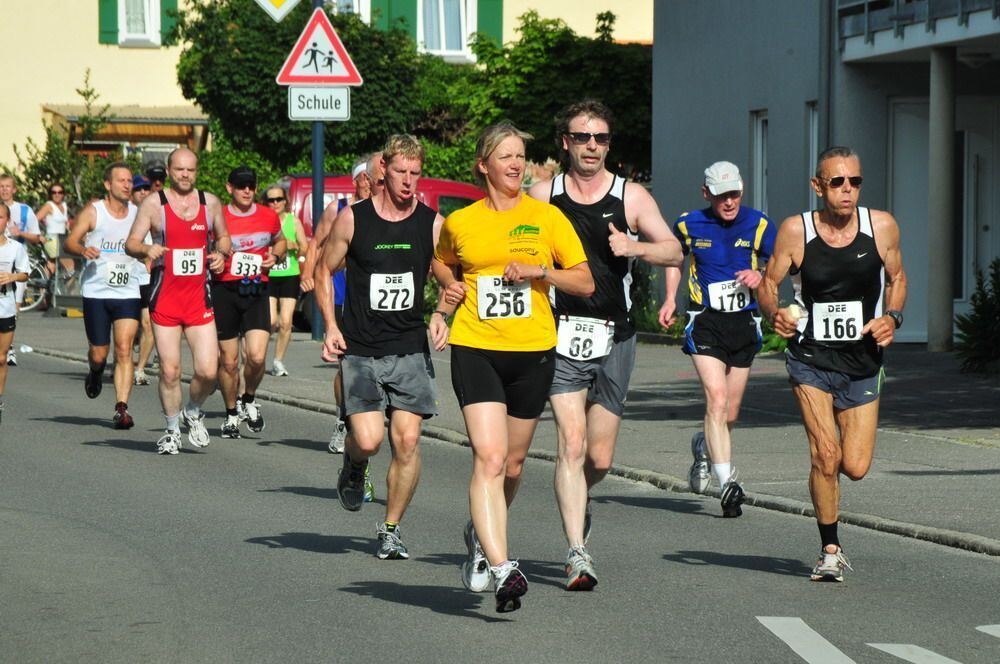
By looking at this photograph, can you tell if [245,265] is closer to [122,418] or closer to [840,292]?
[122,418]

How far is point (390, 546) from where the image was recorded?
355 inches

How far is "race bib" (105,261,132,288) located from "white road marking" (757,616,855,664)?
28.7 ft

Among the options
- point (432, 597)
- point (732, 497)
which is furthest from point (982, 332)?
point (432, 597)

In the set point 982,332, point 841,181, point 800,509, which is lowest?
point 800,509

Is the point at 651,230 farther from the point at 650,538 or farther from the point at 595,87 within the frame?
the point at 595,87

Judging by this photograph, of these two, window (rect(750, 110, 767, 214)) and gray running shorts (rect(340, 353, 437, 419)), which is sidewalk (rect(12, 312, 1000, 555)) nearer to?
gray running shorts (rect(340, 353, 437, 419))

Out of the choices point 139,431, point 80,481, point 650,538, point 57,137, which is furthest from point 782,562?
point 57,137

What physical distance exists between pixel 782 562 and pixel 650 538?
929mm

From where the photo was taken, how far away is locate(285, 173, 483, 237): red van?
27078mm

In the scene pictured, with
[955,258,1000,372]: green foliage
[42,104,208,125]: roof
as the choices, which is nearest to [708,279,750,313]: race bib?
[955,258,1000,372]: green foliage

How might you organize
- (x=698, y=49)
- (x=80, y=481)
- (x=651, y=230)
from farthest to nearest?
(x=698, y=49) → (x=80, y=481) → (x=651, y=230)

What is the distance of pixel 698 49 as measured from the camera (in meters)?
28.0

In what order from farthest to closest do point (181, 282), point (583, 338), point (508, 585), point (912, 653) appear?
1. point (181, 282)
2. point (583, 338)
3. point (508, 585)
4. point (912, 653)

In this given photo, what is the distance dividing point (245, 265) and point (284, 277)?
4261mm
